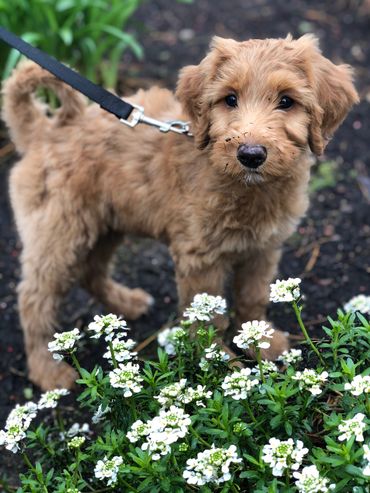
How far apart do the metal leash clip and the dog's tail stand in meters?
0.38

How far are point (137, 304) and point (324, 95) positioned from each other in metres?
2.06

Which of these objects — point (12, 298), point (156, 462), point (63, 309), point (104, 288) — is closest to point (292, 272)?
point (104, 288)

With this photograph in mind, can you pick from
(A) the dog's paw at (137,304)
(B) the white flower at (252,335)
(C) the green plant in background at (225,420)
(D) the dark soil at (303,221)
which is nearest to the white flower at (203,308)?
(C) the green plant in background at (225,420)

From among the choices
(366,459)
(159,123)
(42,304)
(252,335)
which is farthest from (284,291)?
(42,304)

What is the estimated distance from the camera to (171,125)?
11.9ft

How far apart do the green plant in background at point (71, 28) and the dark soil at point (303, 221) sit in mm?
632

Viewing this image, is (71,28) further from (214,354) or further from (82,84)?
(214,354)

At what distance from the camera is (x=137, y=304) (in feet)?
15.3

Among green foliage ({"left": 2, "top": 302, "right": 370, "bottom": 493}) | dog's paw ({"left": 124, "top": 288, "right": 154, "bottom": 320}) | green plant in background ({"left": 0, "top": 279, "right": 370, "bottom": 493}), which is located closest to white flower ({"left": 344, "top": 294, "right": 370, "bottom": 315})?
green foliage ({"left": 2, "top": 302, "right": 370, "bottom": 493})

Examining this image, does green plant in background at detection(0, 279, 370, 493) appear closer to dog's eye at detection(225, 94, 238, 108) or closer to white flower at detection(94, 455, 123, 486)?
white flower at detection(94, 455, 123, 486)

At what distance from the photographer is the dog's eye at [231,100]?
3.20m

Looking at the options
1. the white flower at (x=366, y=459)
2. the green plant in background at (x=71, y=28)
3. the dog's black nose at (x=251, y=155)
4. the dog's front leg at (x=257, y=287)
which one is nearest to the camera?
the white flower at (x=366, y=459)

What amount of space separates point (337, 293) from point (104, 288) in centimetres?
152

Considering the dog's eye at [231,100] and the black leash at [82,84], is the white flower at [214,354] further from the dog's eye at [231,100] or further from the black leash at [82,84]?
the black leash at [82,84]
